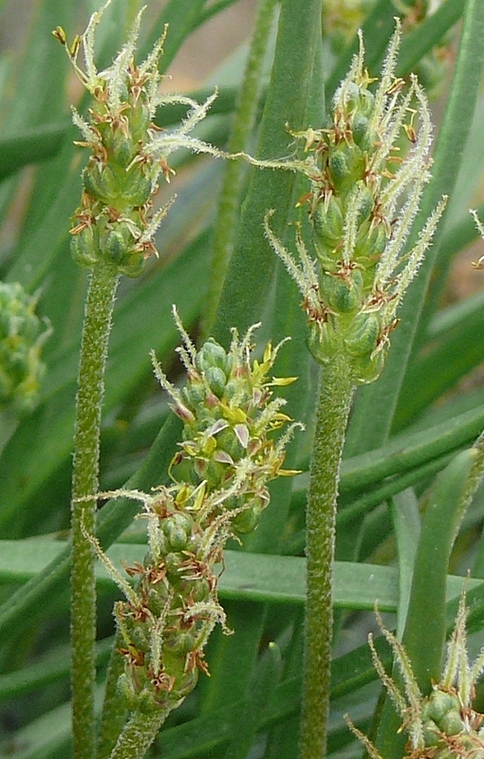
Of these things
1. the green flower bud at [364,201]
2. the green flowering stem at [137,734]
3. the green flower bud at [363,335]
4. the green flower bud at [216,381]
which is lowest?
the green flowering stem at [137,734]

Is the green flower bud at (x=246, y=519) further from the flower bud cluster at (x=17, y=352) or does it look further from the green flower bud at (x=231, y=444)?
the flower bud cluster at (x=17, y=352)

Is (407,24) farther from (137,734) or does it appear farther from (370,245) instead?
(137,734)

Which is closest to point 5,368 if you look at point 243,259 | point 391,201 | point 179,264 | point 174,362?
point 179,264

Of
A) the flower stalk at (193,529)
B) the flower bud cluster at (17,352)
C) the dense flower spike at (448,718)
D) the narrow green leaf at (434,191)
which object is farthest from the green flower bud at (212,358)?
the flower bud cluster at (17,352)

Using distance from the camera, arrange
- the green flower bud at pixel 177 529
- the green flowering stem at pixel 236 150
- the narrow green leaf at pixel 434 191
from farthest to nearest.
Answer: the green flowering stem at pixel 236 150 < the narrow green leaf at pixel 434 191 < the green flower bud at pixel 177 529

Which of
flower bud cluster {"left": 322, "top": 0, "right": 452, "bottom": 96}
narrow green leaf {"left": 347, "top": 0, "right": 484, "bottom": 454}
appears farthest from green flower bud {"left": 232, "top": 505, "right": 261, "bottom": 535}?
flower bud cluster {"left": 322, "top": 0, "right": 452, "bottom": 96}

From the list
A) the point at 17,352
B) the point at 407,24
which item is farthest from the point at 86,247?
the point at 407,24

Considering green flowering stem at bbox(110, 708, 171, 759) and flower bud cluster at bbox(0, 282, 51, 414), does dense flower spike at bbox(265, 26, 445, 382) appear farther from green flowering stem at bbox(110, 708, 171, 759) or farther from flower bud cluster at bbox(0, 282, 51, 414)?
flower bud cluster at bbox(0, 282, 51, 414)
